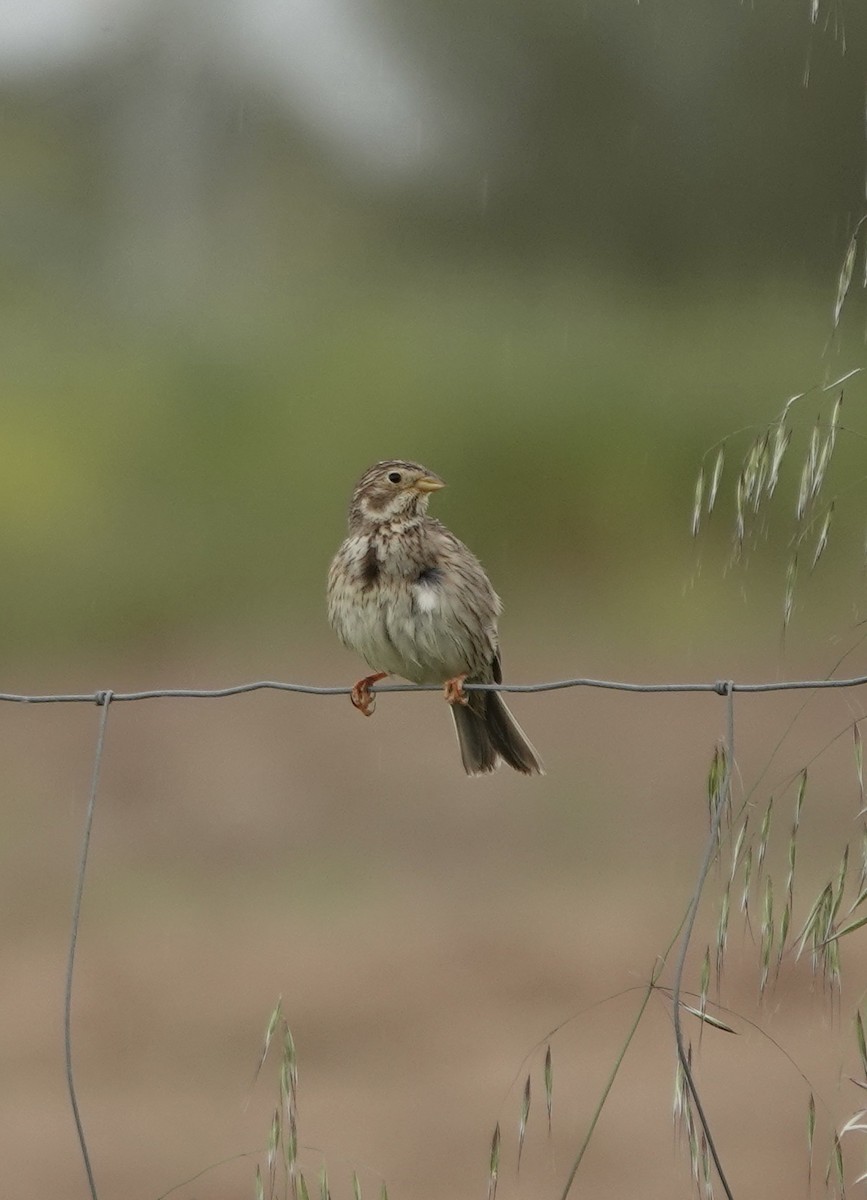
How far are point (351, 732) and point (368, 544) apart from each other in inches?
414

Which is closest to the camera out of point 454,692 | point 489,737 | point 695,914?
point 695,914

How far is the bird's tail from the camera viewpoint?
147 inches

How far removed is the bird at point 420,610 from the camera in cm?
361

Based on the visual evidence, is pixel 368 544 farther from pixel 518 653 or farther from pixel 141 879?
pixel 518 653

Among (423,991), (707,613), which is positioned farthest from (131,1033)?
(707,613)

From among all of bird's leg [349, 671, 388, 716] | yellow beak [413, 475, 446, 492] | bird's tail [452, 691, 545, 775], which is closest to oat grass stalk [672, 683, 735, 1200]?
bird's leg [349, 671, 388, 716]

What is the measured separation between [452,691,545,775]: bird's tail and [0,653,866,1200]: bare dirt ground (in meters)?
0.58

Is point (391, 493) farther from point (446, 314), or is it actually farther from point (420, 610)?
point (446, 314)

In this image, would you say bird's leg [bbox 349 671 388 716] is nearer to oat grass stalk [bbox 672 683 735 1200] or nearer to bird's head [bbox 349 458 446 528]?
bird's head [bbox 349 458 446 528]

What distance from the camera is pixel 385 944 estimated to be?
9250 mm

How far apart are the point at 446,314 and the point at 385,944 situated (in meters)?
9.77

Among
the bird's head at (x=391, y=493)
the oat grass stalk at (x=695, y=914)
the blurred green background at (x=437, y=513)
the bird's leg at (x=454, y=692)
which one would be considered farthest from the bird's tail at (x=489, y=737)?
the blurred green background at (x=437, y=513)

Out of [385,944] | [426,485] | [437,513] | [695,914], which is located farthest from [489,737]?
[437,513]

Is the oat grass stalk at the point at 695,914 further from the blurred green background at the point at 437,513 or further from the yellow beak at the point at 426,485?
the blurred green background at the point at 437,513
